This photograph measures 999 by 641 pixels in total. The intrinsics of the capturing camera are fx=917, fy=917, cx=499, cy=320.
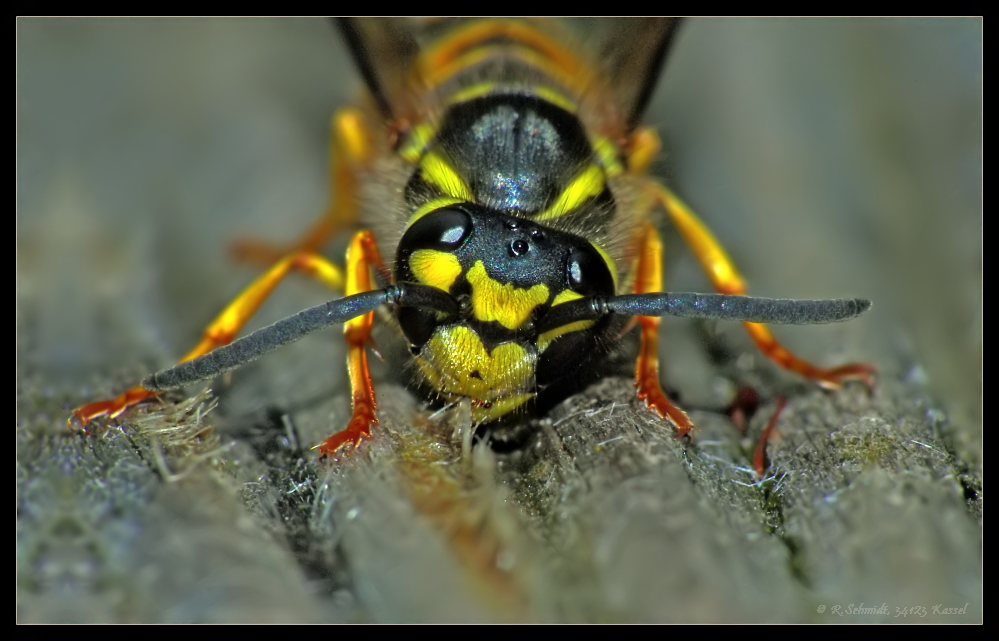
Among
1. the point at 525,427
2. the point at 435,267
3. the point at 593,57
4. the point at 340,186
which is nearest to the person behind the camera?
the point at 525,427

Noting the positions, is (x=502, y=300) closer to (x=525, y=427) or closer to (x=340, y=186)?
(x=525, y=427)

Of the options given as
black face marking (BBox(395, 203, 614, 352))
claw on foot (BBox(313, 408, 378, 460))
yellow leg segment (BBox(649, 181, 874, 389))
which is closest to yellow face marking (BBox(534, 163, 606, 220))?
black face marking (BBox(395, 203, 614, 352))

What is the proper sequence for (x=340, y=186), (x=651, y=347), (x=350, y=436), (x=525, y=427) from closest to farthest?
(x=350, y=436), (x=525, y=427), (x=651, y=347), (x=340, y=186)

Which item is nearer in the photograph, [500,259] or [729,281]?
[500,259]

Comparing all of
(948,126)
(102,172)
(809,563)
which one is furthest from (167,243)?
(948,126)

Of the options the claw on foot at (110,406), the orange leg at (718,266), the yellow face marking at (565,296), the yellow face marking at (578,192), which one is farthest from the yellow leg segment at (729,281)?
the claw on foot at (110,406)

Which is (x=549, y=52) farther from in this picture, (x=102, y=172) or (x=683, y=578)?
(x=683, y=578)

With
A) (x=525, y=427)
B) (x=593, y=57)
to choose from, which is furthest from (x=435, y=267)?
(x=593, y=57)

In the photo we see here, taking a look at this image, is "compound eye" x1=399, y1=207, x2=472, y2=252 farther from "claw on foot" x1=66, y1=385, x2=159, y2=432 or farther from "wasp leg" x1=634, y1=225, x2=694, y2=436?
"claw on foot" x1=66, y1=385, x2=159, y2=432

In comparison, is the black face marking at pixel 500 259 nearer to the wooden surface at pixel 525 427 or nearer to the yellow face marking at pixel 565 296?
the yellow face marking at pixel 565 296

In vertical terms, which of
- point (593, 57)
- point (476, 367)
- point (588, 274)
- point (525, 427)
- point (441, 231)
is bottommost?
point (525, 427)
